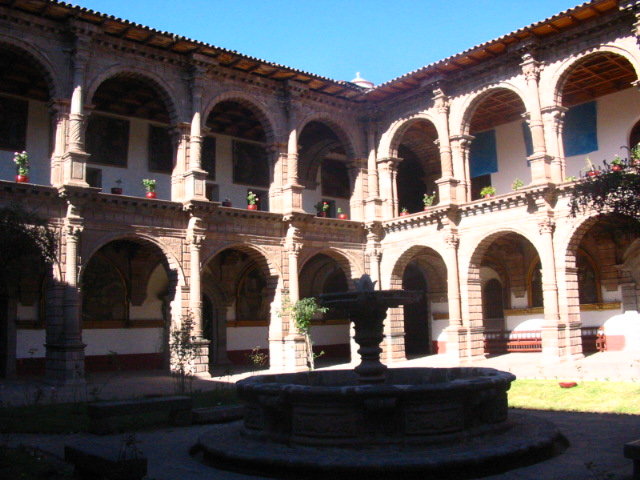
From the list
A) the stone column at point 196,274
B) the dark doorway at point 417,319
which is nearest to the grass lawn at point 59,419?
the stone column at point 196,274

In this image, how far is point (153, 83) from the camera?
2059 cm

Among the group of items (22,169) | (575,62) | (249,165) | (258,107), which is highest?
(575,62)

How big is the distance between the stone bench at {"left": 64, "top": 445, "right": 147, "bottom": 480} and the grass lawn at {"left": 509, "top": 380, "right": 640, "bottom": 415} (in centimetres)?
886

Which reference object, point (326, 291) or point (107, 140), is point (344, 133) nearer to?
point (326, 291)

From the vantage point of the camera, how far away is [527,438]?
8305 millimetres

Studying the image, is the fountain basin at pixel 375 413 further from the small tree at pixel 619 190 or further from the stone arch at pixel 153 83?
the stone arch at pixel 153 83

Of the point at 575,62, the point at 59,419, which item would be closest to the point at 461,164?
the point at 575,62

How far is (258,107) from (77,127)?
665 centimetres

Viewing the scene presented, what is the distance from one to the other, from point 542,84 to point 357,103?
754 cm

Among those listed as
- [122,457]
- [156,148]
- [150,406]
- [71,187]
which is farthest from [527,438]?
[156,148]

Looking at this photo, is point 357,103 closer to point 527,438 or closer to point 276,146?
point 276,146

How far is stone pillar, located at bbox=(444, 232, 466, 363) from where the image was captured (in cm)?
2166

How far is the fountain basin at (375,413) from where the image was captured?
26.2ft

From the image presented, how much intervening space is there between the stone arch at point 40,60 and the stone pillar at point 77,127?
0.45 meters
